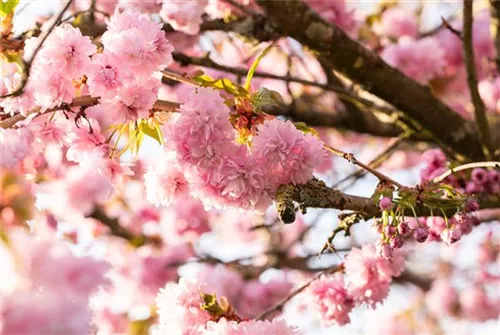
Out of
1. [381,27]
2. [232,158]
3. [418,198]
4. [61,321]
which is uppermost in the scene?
[381,27]

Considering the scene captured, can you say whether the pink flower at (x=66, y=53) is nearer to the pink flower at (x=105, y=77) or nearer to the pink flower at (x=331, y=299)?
the pink flower at (x=105, y=77)

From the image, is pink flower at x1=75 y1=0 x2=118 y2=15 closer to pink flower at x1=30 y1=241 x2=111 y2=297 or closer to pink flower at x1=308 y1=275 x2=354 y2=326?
pink flower at x1=308 y1=275 x2=354 y2=326

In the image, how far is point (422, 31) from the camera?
12.0ft

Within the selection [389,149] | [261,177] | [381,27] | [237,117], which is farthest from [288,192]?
[381,27]

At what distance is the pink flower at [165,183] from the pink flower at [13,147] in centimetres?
31

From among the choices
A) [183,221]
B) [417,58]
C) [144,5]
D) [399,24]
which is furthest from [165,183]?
[399,24]

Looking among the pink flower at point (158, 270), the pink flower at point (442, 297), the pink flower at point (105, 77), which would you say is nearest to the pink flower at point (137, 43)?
the pink flower at point (105, 77)

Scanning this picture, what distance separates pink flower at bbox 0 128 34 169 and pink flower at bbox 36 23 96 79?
0.14 meters

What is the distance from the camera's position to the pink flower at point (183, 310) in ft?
5.22

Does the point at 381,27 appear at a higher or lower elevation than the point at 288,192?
higher

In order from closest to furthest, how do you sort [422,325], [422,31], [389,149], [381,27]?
[389,149], [381,27], [422,31], [422,325]

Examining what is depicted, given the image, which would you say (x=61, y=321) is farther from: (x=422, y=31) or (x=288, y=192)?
(x=422, y=31)

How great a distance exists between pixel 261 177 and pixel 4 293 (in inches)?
24.9

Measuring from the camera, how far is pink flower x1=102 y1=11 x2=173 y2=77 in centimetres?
135
